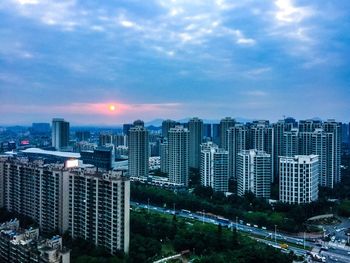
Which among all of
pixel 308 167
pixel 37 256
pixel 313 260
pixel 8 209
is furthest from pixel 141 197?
pixel 37 256

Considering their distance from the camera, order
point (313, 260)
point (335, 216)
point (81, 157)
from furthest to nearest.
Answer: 1. point (81, 157)
2. point (335, 216)
3. point (313, 260)

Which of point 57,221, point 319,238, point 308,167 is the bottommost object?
point 319,238

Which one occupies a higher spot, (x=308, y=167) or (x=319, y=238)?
(x=308, y=167)

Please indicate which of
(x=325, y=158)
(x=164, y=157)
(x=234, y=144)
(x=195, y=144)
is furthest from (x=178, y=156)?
(x=325, y=158)

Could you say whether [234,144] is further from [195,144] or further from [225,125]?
[195,144]

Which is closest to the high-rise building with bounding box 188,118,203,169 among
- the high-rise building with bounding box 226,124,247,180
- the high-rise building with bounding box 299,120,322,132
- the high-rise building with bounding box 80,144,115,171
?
the high-rise building with bounding box 226,124,247,180

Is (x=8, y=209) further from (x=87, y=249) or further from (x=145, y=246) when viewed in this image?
(x=145, y=246)

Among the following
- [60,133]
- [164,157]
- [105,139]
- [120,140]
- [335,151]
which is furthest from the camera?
[60,133]
